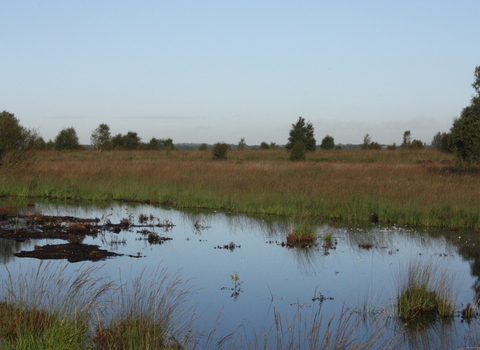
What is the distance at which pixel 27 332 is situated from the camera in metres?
4.99

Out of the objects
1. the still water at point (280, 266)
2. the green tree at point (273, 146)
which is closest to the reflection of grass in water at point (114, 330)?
the still water at point (280, 266)

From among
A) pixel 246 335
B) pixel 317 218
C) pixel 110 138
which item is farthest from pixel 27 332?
pixel 110 138

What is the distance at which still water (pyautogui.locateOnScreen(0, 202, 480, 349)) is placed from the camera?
682cm

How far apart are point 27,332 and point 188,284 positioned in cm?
341

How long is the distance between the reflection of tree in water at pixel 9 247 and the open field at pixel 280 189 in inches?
291

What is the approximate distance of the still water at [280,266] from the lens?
22.4 ft

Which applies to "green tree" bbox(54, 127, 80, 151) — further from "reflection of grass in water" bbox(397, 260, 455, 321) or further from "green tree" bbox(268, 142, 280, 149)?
"reflection of grass in water" bbox(397, 260, 455, 321)

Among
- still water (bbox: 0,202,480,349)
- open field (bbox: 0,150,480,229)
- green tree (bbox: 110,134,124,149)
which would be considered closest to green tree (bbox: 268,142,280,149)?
green tree (bbox: 110,134,124,149)

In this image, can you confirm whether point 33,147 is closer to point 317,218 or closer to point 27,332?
point 317,218

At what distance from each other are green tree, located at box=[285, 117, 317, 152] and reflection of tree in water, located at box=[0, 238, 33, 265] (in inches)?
1521

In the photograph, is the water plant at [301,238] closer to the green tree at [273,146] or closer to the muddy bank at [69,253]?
the muddy bank at [69,253]

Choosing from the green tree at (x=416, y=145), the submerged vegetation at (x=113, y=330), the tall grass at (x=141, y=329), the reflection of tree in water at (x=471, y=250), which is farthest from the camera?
the green tree at (x=416, y=145)

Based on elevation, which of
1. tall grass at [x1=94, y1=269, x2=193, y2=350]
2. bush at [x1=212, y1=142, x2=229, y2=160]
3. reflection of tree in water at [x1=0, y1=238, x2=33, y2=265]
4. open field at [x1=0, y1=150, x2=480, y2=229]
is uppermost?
bush at [x1=212, y1=142, x2=229, y2=160]

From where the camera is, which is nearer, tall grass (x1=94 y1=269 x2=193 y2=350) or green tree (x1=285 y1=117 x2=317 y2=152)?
tall grass (x1=94 y1=269 x2=193 y2=350)
